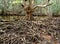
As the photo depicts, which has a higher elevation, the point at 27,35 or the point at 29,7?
the point at 29,7

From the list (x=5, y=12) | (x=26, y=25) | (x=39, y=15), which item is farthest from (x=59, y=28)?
(x=5, y=12)

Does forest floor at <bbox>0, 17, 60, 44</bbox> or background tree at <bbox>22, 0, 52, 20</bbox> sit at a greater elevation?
background tree at <bbox>22, 0, 52, 20</bbox>

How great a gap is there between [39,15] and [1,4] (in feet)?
7.77

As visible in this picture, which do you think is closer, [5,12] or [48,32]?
[48,32]

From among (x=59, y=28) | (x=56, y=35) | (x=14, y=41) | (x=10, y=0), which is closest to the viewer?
(x=14, y=41)

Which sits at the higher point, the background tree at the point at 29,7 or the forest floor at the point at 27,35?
the background tree at the point at 29,7

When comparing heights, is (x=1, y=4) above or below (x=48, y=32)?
above

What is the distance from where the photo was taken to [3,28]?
5.61 m

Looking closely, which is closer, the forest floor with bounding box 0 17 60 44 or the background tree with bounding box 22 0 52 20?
the forest floor with bounding box 0 17 60 44

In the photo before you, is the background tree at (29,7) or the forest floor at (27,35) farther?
the background tree at (29,7)

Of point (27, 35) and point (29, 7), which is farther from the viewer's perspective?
point (29, 7)

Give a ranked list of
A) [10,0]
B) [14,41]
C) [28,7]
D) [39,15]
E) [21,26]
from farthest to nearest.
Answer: [39,15] → [10,0] → [28,7] → [21,26] → [14,41]

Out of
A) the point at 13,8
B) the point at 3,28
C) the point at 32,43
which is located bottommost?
the point at 32,43

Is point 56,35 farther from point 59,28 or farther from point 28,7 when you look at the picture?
point 28,7
